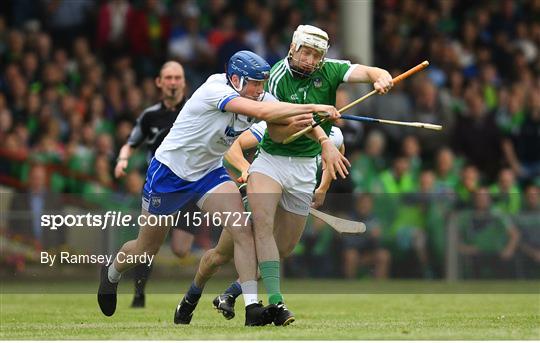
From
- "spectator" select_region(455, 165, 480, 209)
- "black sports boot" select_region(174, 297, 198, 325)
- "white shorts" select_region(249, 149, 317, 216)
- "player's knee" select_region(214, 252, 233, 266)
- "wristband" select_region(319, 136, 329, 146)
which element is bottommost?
"black sports boot" select_region(174, 297, 198, 325)

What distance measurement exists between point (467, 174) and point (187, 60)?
4.59 metres

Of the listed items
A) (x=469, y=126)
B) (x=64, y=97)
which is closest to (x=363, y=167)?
(x=469, y=126)

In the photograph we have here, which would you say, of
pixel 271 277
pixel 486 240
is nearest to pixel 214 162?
pixel 271 277

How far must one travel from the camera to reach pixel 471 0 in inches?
984

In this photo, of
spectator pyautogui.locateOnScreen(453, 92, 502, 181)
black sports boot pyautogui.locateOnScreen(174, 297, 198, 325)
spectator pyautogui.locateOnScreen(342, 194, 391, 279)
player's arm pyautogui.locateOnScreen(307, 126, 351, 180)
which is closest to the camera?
player's arm pyautogui.locateOnScreen(307, 126, 351, 180)

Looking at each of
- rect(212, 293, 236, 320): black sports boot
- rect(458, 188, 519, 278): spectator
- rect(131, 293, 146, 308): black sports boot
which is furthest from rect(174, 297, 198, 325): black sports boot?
rect(458, 188, 519, 278): spectator

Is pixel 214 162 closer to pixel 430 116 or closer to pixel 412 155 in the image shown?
pixel 412 155

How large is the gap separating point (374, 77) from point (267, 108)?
986 millimetres

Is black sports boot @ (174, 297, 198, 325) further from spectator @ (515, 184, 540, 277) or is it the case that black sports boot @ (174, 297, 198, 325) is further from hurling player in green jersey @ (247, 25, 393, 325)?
spectator @ (515, 184, 540, 277)

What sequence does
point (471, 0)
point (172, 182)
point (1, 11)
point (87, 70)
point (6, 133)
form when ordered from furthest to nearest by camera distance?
point (471, 0) → point (1, 11) → point (87, 70) → point (6, 133) → point (172, 182)

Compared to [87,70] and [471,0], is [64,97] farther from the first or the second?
[471,0]

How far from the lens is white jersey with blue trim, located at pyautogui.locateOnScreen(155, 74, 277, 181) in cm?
1069

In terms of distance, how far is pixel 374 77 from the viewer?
35.4ft

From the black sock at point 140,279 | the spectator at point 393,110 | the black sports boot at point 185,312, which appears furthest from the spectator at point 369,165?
the black sports boot at point 185,312
